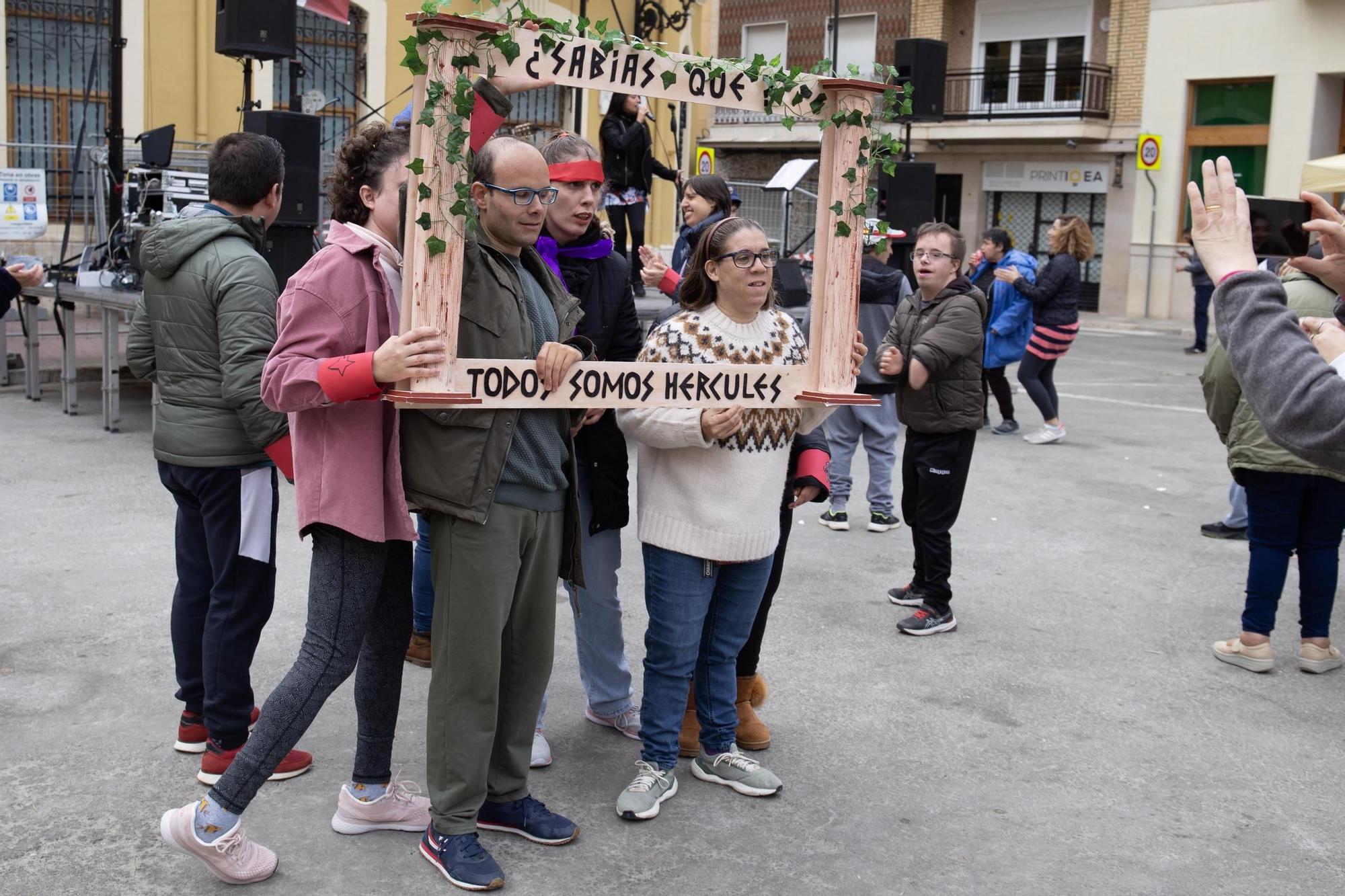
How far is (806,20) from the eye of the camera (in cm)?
3191

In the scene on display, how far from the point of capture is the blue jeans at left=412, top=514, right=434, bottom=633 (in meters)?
4.57

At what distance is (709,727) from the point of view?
157 inches

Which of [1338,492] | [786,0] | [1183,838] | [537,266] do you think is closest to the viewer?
[537,266]

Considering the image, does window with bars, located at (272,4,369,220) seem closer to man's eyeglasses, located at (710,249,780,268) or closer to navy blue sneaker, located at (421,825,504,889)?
man's eyeglasses, located at (710,249,780,268)

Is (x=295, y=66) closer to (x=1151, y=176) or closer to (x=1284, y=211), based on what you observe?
(x=1284, y=211)

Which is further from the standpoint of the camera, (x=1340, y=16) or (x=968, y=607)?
(x=1340, y=16)

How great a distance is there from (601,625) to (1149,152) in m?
23.6

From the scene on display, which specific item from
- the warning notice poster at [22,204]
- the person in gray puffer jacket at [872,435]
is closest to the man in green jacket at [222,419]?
the person in gray puffer jacket at [872,435]

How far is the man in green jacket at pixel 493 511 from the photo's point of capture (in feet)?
10.2

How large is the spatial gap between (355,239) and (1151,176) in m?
24.9

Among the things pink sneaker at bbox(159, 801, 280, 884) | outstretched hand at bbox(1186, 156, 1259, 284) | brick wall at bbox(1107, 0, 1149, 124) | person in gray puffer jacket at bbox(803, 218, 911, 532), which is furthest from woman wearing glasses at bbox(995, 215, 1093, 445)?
brick wall at bbox(1107, 0, 1149, 124)

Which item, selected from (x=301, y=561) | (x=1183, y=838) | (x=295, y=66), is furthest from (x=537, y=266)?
(x=295, y=66)

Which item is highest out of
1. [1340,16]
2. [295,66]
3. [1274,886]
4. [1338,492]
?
[1340,16]

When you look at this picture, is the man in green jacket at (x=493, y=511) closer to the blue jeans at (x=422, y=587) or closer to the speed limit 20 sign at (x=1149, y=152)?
the blue jeans at (x=422, y=587)
